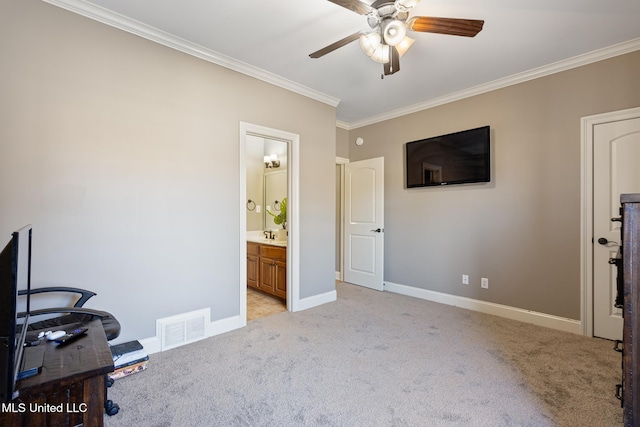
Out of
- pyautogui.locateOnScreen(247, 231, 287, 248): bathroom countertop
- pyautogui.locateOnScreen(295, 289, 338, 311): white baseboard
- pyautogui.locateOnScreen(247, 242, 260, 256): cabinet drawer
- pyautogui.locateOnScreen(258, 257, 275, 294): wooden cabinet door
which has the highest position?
pyautogui.locateOnScreen(247, 231, 287, 248): bathroom countertop

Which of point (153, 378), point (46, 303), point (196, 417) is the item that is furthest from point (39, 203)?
point (196, 417)

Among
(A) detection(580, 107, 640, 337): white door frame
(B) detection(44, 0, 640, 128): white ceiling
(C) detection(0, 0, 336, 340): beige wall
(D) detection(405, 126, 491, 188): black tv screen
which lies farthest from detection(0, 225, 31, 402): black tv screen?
(A) detection(580, 107, 640, 337): white door frame

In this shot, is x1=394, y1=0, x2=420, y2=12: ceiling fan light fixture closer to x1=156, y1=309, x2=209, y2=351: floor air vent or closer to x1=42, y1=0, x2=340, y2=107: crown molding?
x1=42, y1=0, x2=340, y2=107: crown molding

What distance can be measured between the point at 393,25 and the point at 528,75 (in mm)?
2159

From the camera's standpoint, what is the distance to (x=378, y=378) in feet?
6.88

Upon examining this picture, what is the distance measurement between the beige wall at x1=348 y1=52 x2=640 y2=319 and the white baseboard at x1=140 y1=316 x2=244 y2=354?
2468mm

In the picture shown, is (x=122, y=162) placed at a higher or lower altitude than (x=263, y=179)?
lower

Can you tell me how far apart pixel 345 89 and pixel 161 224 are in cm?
253

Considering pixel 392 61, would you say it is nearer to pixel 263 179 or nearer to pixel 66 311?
pixel 66 311

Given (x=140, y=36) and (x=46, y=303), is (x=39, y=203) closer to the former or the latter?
(x=46, y=303)

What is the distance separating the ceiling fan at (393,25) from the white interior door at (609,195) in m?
1.96

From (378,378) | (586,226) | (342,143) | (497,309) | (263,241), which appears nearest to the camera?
(378,378)

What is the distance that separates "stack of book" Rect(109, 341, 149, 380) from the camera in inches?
80.8

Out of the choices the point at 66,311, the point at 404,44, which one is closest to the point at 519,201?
the point at 404,44
